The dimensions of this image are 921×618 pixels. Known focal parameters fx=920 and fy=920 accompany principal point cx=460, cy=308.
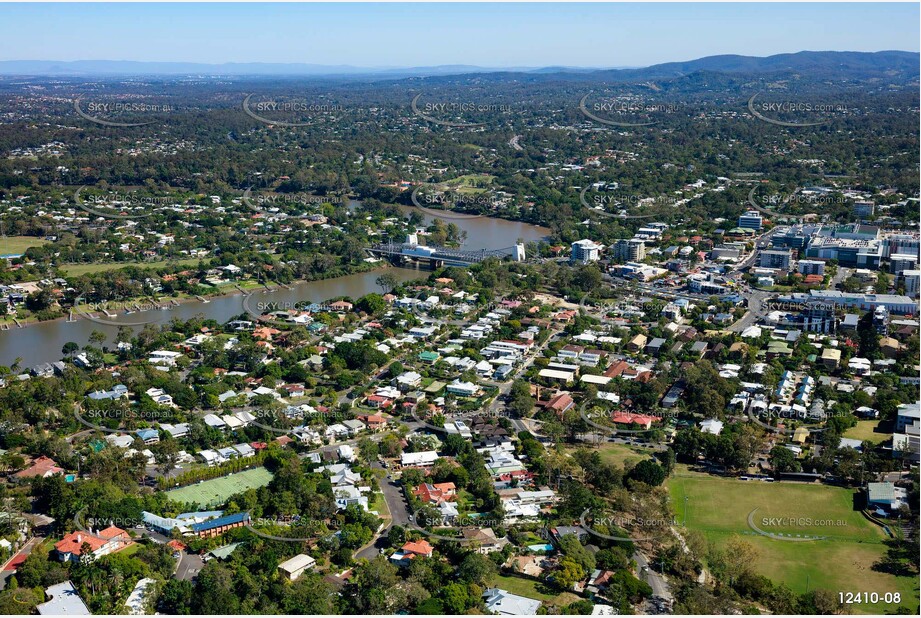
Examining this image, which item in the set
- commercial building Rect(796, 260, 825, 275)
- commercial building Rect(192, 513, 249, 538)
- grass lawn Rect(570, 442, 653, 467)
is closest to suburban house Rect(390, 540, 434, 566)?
commercial building Rect(192, 513, 249, 538)

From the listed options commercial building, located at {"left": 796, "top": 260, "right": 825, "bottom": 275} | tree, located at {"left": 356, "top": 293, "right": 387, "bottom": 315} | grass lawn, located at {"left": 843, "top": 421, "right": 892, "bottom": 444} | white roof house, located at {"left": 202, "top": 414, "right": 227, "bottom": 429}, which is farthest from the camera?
commercial building, located at {"left": 796, "top": 260, "right": 825, "bottom": 275}

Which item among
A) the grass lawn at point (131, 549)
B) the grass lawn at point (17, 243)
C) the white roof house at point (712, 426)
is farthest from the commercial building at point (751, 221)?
the grass lawn at point (131, 549)

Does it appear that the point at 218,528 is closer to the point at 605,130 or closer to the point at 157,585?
the point at 157,585

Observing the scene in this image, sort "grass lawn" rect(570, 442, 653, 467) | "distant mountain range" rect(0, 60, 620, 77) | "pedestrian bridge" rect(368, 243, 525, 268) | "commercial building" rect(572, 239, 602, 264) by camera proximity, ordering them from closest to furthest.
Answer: "grass lawn" rect(570, 442, 653, 467) < "commercial building" rect(572, 239, 602, 264) < "pedestrian bridge" rect(368, 243, 525, 268) < "distant mountain range" rect(0, 60, 620, 77)

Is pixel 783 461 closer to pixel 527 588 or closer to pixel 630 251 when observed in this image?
pixel 527 588

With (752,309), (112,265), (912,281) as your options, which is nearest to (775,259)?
(912,281)

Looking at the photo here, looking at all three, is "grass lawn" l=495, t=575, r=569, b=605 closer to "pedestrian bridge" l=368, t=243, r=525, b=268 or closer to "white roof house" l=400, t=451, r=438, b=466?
"white roof house" l=400, t=451, r=438, b=466

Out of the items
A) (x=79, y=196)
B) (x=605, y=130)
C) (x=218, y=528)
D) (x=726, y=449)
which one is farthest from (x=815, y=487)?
(x=605, y=130)
